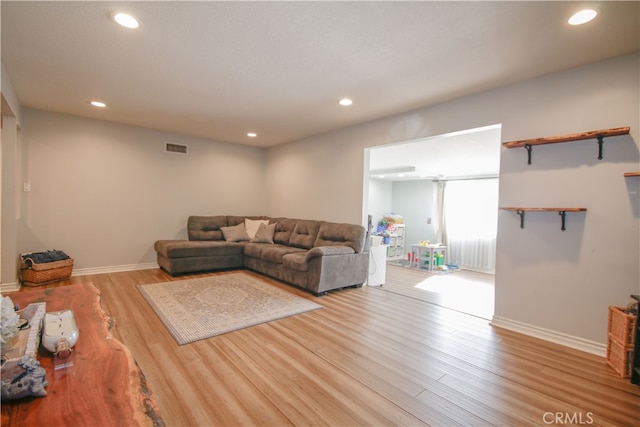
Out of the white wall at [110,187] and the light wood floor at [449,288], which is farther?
the white wall at [110,187]

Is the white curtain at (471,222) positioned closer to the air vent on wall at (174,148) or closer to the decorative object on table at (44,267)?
the air vent on wall at (174,148)

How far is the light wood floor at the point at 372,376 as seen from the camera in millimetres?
1642

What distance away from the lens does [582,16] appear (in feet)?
6.21

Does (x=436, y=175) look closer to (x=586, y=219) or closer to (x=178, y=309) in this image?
(x=586, y=219)

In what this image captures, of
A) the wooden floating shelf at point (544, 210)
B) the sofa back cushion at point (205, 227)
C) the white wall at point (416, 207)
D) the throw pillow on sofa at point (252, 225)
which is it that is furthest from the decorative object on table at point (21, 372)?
the white wall at point (416, 207)

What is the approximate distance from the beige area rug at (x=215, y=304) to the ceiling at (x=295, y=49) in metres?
2.39

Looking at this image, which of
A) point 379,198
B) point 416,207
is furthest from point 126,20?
point 416,207

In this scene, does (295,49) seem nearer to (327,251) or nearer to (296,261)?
(327,251)

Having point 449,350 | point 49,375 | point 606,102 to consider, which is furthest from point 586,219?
point 49,375

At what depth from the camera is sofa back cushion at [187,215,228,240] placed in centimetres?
534

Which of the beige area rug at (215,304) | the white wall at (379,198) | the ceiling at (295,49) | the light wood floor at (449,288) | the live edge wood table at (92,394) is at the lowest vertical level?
the light wood floor at (449,288)

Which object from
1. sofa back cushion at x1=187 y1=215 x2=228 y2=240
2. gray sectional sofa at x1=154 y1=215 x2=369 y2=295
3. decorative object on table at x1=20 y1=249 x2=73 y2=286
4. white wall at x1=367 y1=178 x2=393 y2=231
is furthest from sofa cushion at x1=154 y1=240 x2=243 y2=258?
white wall at x1=367 y1=178 x2=393 y2=231

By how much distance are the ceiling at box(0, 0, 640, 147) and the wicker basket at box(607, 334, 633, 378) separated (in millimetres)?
2210

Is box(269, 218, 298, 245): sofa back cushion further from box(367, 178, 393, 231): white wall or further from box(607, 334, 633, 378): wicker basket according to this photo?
box(607, 334, 633, 378): wicker basket
